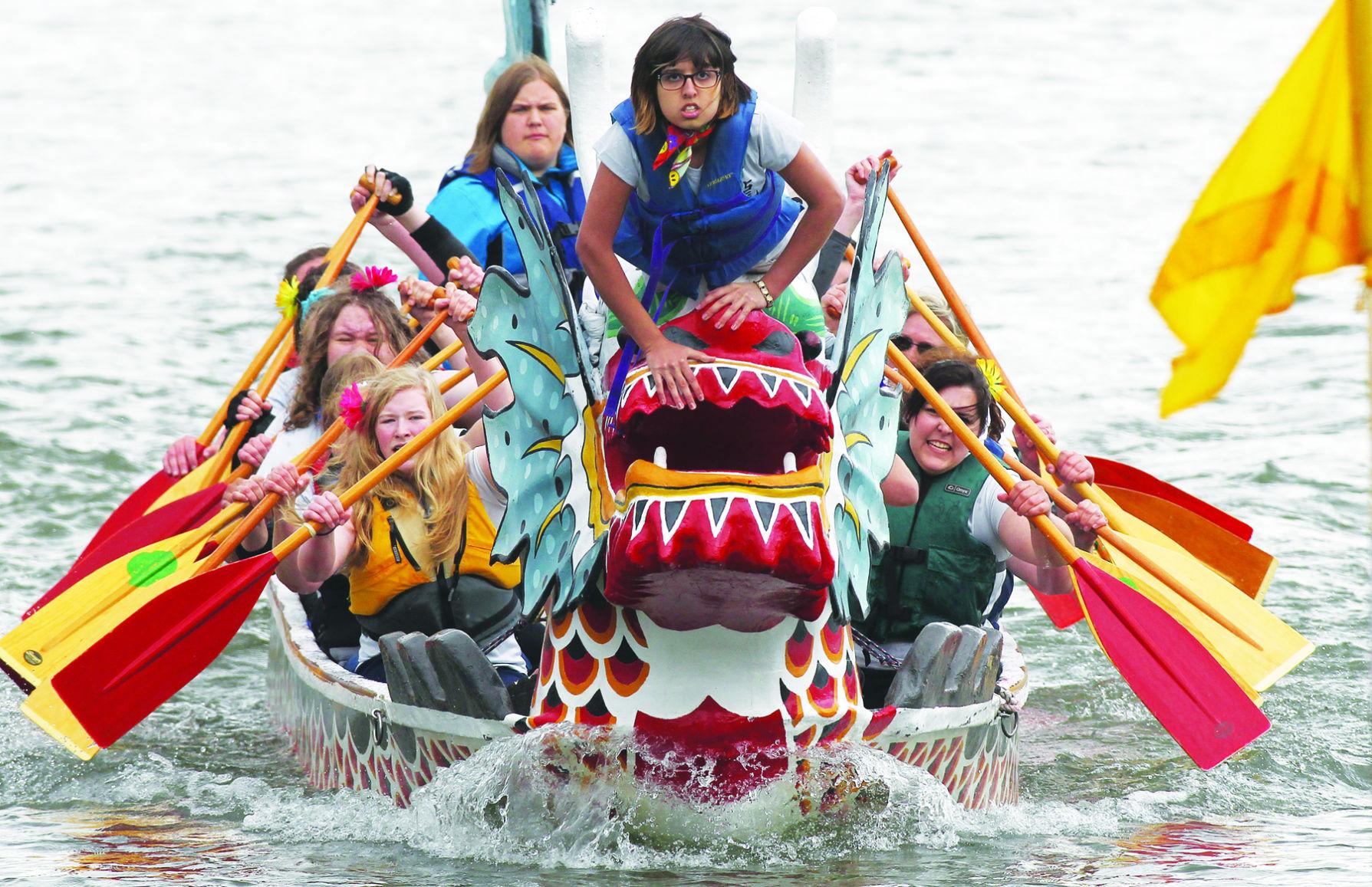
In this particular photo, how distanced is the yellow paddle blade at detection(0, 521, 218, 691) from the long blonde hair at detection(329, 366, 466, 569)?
545 mm

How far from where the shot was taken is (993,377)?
5.43 meters

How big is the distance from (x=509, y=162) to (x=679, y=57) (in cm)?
287

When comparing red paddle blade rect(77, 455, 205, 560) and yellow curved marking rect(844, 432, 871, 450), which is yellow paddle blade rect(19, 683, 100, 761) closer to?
red paddle blade rect(77, 455, 205, 560)

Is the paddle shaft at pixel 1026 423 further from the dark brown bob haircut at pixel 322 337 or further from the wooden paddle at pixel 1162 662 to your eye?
the dark brown bob haircut at pixel 322 337

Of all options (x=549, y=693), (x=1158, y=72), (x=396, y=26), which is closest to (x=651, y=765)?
(x=549, y=693)

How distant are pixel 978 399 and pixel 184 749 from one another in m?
2.88

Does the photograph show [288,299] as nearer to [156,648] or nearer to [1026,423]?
[156,648]

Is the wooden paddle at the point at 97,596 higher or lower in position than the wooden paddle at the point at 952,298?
lower

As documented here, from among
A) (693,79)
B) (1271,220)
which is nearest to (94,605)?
(693,79)

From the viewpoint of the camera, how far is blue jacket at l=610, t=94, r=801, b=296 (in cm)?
385

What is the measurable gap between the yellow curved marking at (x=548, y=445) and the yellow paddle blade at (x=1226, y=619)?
175 cm

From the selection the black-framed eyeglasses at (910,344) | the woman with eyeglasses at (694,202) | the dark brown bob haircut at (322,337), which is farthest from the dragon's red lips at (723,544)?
the dark brown bob haircut at (322,337)

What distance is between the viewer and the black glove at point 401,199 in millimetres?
6211

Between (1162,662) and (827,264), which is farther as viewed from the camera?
(827,264)
